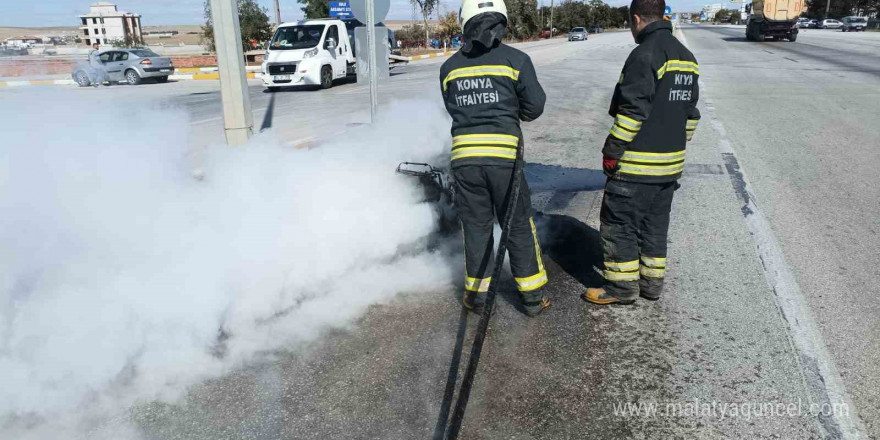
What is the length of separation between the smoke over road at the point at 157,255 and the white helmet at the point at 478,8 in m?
1.27

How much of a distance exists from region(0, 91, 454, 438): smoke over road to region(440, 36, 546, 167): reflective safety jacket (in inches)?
34.3

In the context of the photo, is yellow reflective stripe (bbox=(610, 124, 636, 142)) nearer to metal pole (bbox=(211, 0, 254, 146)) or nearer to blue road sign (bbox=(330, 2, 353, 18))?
metal pole (bbox=(211, 0, 254, 146))

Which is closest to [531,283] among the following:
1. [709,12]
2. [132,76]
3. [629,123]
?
[629,123]

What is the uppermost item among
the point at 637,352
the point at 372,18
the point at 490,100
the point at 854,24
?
the point at 854,24

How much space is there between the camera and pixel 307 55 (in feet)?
53.2

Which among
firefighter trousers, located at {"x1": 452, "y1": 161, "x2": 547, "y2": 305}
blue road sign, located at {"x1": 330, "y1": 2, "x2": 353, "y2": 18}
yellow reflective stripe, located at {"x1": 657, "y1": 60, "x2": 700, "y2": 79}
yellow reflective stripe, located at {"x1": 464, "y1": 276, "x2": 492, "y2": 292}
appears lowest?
yellow reflective stripe, located at {"x1": 464, "y1": 276, "x2": 492, "y2": 292}

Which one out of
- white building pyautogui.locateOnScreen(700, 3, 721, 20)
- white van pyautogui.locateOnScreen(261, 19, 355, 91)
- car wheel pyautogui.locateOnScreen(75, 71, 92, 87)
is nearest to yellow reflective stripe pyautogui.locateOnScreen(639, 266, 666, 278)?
car wheel pyautogui.locateOnScreen(75, 71, 92, 87)

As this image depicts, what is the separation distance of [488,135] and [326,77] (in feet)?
47.4

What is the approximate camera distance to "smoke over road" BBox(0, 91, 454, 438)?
2.61 meters

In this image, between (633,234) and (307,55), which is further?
(307,55)

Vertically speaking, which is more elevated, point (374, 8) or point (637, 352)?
point (374, 8)

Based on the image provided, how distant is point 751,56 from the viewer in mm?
24031

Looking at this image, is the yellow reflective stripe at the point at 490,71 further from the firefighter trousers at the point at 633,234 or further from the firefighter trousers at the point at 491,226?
the firefighter trousers at the point at 633,234

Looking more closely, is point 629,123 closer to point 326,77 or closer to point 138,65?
point 326,77
